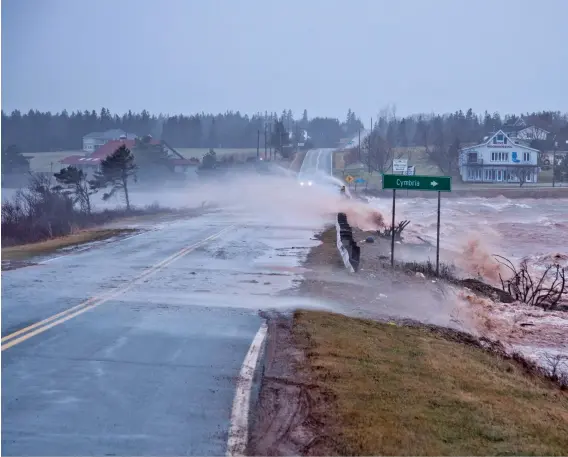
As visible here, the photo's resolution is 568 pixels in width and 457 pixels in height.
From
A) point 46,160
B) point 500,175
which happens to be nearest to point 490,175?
point 500,175

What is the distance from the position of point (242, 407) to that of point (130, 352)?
2.83 meters

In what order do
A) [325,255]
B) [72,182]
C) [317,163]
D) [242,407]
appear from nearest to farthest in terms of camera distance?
[242,407]
[325,255]
[72,182]
[317,163]

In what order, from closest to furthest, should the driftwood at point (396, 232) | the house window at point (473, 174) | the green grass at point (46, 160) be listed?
the driftwood at point (396, 232)
the green grass at point (46, 160)
the house window at point (473, 174)

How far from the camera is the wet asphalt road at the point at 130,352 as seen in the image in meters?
7.03

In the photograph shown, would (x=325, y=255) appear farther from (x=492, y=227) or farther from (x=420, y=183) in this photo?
(x=492, y=227)

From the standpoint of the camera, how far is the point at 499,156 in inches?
3046

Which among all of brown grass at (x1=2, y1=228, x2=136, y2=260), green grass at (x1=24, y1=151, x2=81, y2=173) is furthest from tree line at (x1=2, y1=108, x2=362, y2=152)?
brown grass at (x1=2, y1=228, x2=136, y2=260)

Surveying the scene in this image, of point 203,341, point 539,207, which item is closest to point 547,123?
point 539,207

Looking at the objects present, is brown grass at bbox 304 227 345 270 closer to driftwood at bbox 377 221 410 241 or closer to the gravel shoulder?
driftwood at bbox 377 221 410 241

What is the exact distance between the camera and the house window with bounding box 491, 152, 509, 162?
76.4 meters

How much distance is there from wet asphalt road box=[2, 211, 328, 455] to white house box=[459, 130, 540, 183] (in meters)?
54.6

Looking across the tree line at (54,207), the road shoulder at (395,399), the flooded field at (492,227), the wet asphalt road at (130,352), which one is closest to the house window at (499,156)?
the flooded field at (492,227)

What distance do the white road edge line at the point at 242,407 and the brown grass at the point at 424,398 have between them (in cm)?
70

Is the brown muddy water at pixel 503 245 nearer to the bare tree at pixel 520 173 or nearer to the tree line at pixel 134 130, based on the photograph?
the bare tree at pixel 520 173
